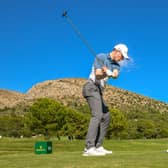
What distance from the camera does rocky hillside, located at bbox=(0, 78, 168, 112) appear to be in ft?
492

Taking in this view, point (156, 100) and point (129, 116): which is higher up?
point (156, 100)

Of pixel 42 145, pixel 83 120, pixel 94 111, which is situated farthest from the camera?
pixel 83 120

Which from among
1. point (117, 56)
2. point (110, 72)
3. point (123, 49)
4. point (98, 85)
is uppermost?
point (123, 49)

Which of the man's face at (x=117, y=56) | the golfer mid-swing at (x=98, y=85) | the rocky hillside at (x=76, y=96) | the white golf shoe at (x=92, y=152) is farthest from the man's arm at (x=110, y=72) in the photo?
the rocky hillside at (x=76, y=96)

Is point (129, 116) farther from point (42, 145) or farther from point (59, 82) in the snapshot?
point (42, 145)

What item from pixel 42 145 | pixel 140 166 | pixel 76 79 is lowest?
pixel 140 166

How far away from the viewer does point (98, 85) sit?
32.4 ft

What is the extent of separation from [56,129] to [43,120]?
2793 millimetres

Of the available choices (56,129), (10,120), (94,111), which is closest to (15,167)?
(94,111)

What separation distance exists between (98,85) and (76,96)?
14421 centimetres

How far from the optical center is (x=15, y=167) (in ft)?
22.5

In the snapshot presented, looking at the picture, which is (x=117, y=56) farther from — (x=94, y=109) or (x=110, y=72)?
(x=94, y=109)

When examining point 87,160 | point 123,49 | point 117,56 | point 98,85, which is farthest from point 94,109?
point 87,160

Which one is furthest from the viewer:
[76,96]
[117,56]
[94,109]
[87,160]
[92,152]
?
A: [76,96]
